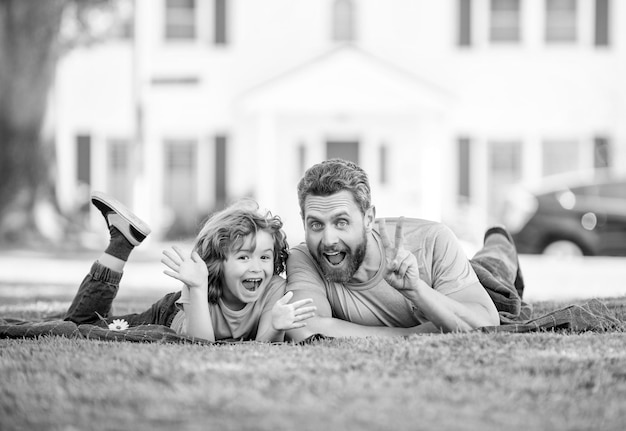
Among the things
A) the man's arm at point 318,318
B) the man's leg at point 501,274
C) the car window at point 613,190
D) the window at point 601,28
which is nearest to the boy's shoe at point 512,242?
the man's leg at point 501,274

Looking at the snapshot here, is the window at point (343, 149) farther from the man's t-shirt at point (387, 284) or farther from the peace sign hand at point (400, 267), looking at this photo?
the peace sign hand at point (400, 267)

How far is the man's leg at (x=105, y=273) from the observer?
5.93 meters

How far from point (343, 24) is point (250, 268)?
A: 14.5m

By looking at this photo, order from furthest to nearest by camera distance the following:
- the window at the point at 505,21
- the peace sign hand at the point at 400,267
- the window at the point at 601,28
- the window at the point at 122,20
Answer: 1. the window at the point at 505,21
2. the window at the point at 601,28
3. the window at the point at 122,20
4. the peace sign hand at the point at 400,267

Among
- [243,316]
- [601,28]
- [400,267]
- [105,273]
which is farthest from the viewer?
[601,28]

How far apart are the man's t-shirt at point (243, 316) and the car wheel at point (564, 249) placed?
32.5 feet

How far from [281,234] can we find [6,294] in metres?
4.48

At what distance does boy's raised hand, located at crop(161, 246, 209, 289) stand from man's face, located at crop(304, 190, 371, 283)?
582 mm

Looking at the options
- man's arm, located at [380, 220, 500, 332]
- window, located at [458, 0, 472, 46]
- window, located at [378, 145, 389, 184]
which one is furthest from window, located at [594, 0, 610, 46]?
man's arm, located at [380, 220, 500, 332]

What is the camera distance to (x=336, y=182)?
4871 millimetres

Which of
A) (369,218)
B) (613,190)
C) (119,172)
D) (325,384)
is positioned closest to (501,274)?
(369,218)

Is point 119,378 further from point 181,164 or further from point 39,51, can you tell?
point 181,164

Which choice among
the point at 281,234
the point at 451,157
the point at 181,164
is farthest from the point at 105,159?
the point at 281,234

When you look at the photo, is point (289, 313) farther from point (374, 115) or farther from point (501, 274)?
point (374, 115)
